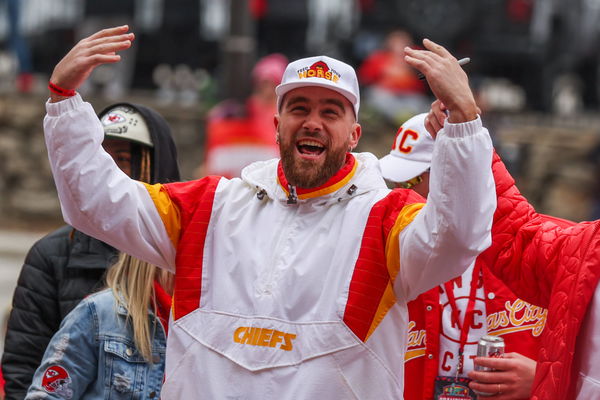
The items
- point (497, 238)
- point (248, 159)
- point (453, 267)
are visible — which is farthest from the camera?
point (248, 159)

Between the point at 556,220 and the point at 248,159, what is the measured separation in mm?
5298

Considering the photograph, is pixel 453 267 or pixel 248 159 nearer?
pixel 453 267

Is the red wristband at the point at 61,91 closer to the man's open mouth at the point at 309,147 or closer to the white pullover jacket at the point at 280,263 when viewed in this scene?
the white pullover jacket at the point at 280,263

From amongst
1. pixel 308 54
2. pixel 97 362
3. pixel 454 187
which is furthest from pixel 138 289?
pixel 308 54

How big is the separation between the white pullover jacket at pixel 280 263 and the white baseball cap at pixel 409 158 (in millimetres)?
1023

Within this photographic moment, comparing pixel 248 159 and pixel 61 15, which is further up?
pixel 61 15

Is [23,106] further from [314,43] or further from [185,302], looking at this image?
[185,302]

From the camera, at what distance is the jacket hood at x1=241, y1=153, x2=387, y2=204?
12.1ft

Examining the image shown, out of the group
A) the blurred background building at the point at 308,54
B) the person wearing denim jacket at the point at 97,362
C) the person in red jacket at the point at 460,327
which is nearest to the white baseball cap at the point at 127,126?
the person wearing denim jacket at the point at 97,362

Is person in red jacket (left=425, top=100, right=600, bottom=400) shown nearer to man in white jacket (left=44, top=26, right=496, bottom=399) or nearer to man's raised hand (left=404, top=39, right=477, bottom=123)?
man's raised hand (left=404, top=39, right=477, bottom=123)

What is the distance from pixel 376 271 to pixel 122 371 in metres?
1.02

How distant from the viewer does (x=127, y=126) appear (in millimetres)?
4684

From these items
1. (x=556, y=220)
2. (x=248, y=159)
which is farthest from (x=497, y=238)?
(x=248, y=159)

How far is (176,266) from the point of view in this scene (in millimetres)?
3789
